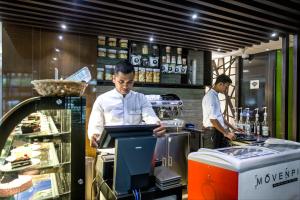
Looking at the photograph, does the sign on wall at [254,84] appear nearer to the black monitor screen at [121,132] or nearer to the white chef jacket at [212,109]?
the white chef jacket at [212,109]

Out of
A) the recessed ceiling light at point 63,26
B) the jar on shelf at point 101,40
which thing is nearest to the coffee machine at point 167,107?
the jar on shelf at point 101,40

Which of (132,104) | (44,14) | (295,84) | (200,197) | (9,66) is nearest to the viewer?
(200,197)

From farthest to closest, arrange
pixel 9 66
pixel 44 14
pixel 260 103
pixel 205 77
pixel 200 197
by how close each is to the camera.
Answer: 1. pixel 260 103
2. pixel 205 77
3. pixel 9 66
4. pixel 44 14
5. pixel 200 197

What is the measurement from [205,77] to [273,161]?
15.1ft

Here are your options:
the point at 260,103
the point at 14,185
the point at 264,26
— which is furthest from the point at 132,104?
the point at 260,103

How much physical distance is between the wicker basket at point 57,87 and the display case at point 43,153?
0.04 m

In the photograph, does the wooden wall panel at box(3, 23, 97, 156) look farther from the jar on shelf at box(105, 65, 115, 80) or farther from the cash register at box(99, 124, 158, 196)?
the cash register at box(99, 124, 158, 196)

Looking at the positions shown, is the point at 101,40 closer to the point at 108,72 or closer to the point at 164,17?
the point at 108,72

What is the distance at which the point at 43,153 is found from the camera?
1897 millimetres

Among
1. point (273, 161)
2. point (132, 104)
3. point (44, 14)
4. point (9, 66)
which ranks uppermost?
point (44, 14)

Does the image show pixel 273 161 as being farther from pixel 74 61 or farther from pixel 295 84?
pixel 74 61

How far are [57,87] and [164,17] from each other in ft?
7.91

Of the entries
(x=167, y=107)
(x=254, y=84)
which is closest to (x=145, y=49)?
(x=167, y=107)

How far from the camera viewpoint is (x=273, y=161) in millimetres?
1440
